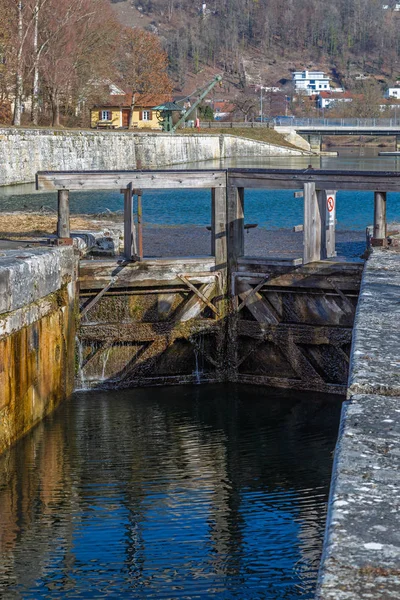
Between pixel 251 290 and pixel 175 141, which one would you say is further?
pixel 175 141

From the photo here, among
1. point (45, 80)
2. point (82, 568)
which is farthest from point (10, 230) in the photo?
point (45, 80)

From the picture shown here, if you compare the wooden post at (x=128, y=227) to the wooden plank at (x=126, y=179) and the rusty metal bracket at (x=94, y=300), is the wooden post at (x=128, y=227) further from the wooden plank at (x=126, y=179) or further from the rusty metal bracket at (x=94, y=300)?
the rusty metal bracket at (x=94, y=300)

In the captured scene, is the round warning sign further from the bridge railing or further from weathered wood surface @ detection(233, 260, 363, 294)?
the bridge railing

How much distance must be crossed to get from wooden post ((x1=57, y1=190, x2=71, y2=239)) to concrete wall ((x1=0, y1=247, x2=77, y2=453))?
0.33 meters

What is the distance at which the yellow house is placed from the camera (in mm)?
96938

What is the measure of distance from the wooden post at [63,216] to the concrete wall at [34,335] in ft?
1.09

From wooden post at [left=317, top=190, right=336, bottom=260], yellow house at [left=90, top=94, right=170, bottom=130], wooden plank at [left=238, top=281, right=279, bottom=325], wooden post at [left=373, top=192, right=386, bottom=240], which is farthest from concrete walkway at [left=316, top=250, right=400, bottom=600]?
yellow house at [left=90, top=94, right=170, bottom=130]

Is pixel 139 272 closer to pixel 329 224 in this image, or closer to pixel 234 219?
pixel 234 219

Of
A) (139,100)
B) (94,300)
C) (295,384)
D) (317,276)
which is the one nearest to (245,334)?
(295,384)

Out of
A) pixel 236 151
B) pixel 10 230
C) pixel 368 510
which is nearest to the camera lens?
pixel 368 510

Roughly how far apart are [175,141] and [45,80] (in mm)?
11096

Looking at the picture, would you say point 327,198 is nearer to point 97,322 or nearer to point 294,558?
point 97,322

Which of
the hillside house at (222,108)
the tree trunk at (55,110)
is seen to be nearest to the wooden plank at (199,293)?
the tree trunk at (55,110)

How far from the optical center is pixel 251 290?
1586 centimetres
